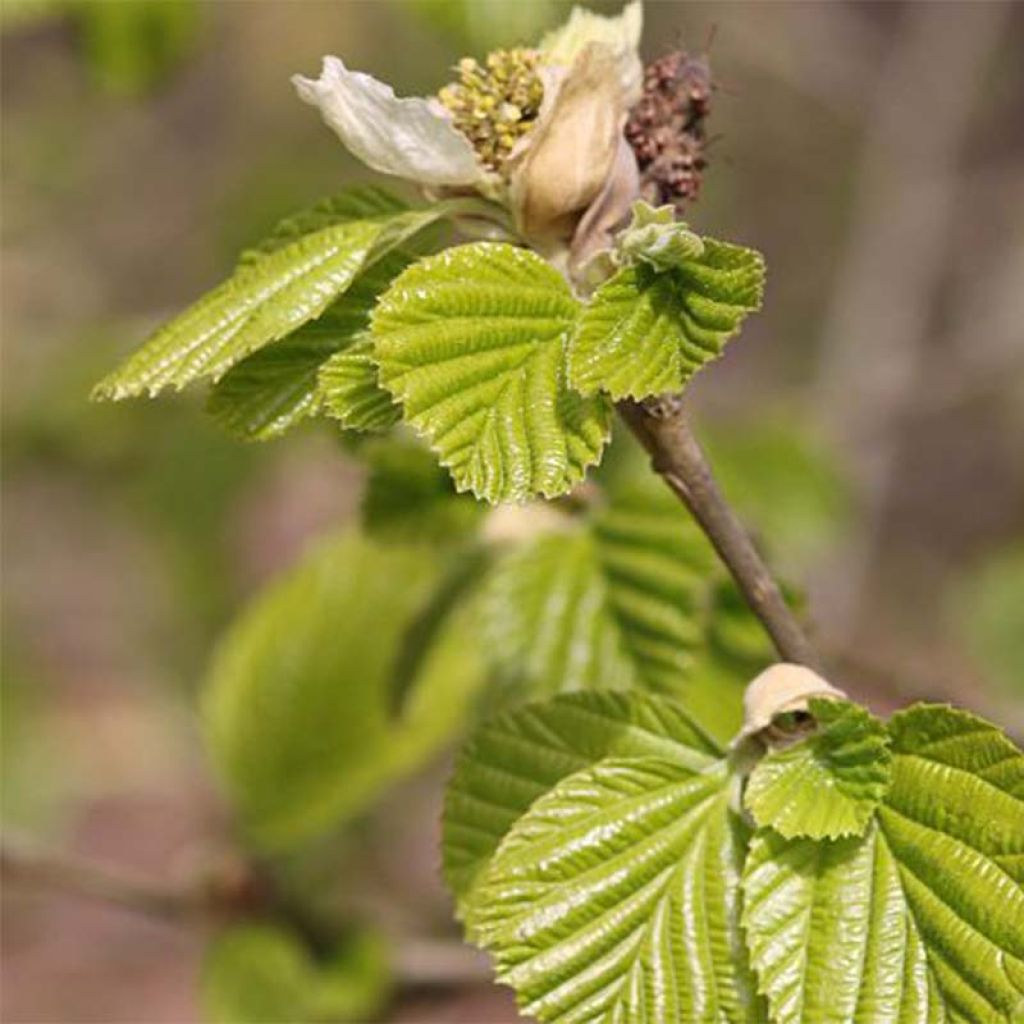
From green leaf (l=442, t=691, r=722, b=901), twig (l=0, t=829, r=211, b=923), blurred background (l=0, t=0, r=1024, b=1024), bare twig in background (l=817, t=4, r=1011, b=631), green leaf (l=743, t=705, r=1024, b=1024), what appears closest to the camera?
green leaf (l=743, t=705, r=1024, b=1024)

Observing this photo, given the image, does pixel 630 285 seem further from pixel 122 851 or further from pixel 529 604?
pixel 122 851

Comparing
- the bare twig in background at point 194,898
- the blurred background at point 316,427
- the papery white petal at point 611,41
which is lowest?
the bare twig in background at point 194,898

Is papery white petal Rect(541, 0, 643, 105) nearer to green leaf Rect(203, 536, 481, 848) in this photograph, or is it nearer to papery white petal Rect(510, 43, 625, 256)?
papery white petal Rect(510, 43, 625, 256)

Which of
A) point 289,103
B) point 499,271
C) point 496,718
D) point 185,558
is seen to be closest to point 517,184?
point 499,271

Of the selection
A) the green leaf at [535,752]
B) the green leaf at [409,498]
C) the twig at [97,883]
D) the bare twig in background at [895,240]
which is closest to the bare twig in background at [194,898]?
the twig at [97,883]

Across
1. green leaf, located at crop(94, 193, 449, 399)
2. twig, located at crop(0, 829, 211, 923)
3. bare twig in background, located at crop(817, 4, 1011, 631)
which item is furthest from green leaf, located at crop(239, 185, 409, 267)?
bare twig in background, located at crop(817, 4, 1011, 631)

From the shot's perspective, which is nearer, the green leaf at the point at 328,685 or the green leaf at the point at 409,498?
the green leaf at the point at 409,498

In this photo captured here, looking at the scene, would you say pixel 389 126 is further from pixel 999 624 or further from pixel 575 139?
pixel 999 624

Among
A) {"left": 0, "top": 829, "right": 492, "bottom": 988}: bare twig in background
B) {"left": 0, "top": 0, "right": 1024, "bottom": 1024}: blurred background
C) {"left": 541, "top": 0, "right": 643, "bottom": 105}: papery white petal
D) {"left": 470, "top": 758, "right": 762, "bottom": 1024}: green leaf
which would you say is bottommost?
{"left": 470, "top": 758, "right": 762, "bottom": 1024}: green leaf

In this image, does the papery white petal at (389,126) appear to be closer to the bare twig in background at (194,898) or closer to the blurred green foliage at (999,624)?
the bare twig in background at (194,898)
